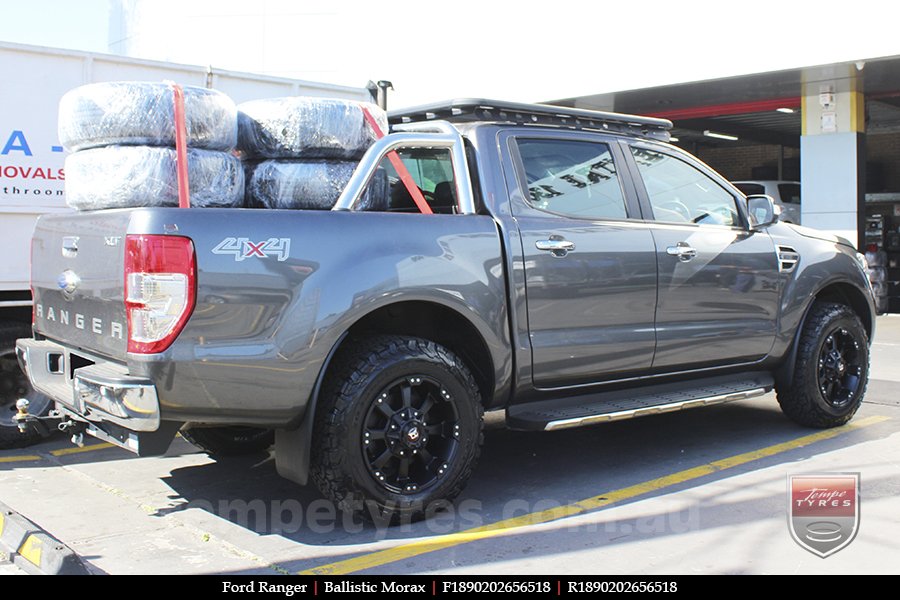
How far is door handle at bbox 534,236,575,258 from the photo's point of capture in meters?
4.81

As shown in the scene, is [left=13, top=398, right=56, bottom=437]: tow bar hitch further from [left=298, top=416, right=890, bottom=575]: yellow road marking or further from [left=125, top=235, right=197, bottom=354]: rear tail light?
[left=298, top=416, right=890, bottom=575]: yellow road marking

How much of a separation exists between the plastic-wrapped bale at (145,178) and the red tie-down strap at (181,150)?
0.04m

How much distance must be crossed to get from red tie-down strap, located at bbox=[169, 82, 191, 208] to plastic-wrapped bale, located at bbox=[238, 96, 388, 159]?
0.48m

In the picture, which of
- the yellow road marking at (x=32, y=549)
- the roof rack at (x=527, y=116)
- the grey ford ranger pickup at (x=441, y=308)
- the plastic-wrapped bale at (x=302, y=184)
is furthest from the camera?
the roof rack at (x=527, y=116)

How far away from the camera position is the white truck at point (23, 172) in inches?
239

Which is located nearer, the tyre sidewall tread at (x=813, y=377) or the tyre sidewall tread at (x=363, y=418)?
the tyre sidewall tread at (x=363, y=418)

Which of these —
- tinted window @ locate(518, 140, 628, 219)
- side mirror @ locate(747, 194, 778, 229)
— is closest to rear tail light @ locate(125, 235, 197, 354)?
tinted window @ locate(518, 140, 628, 219)

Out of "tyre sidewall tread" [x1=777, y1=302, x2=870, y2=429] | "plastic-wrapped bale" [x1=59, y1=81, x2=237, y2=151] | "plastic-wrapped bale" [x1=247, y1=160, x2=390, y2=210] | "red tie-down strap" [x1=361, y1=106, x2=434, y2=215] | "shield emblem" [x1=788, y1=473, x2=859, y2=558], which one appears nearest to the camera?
"shield emblem" [x1=788, y1=473, x2=859, y2=558]

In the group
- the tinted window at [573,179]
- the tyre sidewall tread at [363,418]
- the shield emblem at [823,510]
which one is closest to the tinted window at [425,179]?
the tinted window at [573,179]

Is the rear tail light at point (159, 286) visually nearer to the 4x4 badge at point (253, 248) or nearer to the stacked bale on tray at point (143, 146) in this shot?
the 4x4 badge at point (253, 248)

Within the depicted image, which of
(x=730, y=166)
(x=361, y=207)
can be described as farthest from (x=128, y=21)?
(x=361, y=207)

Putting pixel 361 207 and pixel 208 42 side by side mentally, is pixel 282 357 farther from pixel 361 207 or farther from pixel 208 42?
pixel 208 42

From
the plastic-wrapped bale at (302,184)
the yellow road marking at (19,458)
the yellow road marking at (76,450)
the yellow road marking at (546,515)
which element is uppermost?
the plastic-wrapped bale at (302,184)

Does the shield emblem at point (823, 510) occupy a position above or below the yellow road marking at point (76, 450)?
below
